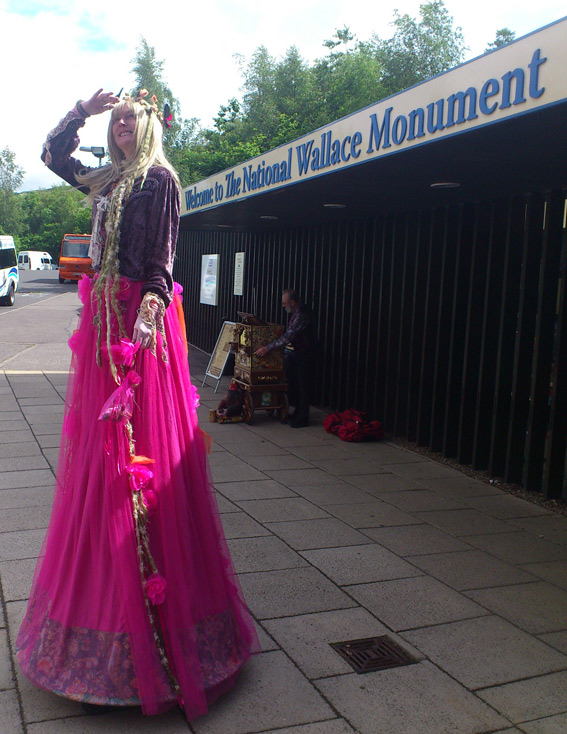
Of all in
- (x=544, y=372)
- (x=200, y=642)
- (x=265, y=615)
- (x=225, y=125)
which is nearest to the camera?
(x=200, y=642)

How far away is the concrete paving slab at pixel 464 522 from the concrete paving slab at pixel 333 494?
0.56 meters

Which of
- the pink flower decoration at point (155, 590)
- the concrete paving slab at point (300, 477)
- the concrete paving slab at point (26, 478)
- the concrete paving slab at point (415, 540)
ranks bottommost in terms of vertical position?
the concrete paving slab at point (26, 478)

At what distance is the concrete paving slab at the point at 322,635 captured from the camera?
10.1 feet

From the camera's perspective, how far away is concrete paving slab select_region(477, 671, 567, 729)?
9.14 ft

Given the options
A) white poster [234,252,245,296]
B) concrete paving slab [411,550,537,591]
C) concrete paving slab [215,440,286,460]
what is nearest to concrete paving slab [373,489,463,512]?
concrete paving slab [411,550,537,591]

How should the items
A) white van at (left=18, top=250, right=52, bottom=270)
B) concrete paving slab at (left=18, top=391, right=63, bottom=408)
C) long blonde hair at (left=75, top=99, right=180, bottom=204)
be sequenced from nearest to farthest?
long blonde hair at (left=75, top=99, right=180, bottom=204), concrete paving slab at (left=18, top=391, right=63, bottom=408), white van at (left=18, top=250, right=52, bottom=270)

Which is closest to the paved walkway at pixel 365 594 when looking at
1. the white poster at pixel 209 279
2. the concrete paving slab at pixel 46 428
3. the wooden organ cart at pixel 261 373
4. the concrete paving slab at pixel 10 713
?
the concrete paving slab at pixel 10 713

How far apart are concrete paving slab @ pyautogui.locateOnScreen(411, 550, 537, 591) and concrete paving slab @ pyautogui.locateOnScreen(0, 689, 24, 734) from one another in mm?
2374

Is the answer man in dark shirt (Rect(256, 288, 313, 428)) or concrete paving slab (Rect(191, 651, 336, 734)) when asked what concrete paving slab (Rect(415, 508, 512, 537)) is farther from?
man in dark shirt (Rect(256, 288, 313, 428))

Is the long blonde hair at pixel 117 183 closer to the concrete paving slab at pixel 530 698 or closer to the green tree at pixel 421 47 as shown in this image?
the concrete paving slab at pixel 530 698

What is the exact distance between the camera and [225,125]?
49562 mm

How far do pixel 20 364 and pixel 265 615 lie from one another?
1067 cm

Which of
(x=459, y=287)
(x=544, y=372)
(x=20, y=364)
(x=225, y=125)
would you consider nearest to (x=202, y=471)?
(x=544, y=372)

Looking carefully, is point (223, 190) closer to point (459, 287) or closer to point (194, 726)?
point (459, 287)
